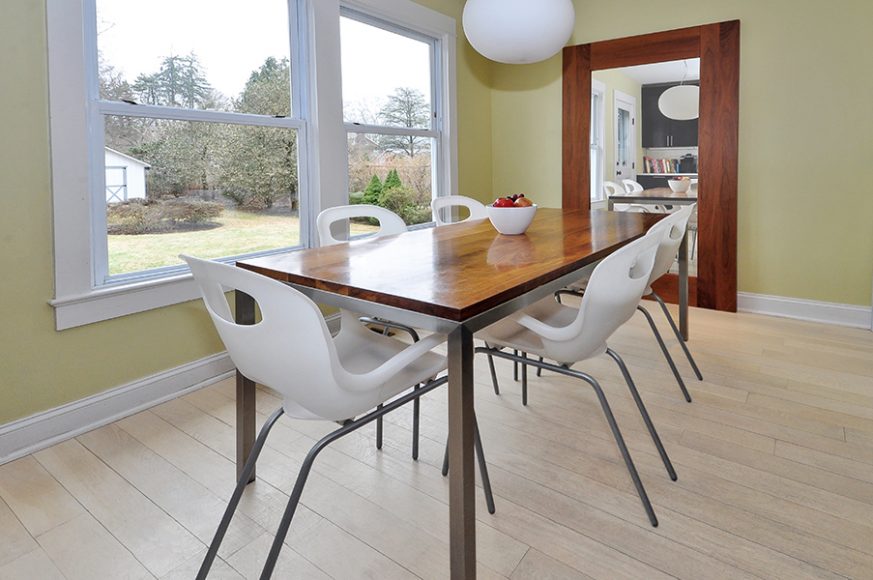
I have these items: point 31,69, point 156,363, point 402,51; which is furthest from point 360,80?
point 156,363

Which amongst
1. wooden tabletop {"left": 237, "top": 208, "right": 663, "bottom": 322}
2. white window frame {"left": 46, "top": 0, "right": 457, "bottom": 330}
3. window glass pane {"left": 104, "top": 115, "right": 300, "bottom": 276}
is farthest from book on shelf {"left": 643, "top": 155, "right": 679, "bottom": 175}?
window glass pane {"left": 104, "top": 115, "right": 300, "bottom": 276}

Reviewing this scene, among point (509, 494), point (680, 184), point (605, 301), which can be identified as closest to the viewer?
point (605, 301)

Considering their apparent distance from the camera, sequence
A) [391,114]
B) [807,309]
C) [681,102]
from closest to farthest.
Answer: [807,309]
[391,114]
[681,102]

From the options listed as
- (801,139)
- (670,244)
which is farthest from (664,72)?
(670,244)

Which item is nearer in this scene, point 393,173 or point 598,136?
point 393,173

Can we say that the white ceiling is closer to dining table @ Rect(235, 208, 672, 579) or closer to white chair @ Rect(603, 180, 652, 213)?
white chair @ Rect(603, 180, 652, 213)

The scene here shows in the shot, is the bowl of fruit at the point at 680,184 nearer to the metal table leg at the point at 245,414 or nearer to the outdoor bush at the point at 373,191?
the outdoor bush at the point at 373,191

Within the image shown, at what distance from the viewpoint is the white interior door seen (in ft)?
13.3

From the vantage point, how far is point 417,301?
1.15 m

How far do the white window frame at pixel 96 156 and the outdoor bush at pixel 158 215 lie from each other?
0.09 metres

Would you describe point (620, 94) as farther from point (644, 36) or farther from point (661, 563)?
point (661, 563)

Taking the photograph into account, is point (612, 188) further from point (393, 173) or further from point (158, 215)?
point (158, 215)

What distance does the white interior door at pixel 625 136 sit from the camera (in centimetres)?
405

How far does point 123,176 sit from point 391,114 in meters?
1.85
